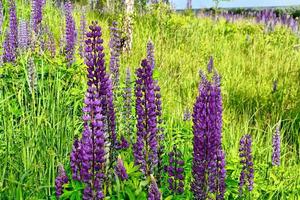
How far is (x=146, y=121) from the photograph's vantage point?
2094 mm

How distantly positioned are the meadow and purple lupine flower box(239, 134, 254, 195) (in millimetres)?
67

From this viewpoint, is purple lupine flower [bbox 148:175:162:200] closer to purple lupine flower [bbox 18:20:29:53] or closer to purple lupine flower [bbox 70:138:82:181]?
purple lupine flower [bbox 70:138:82:181]

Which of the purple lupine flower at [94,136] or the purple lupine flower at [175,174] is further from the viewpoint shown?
the purple lupine flower at [175,174]

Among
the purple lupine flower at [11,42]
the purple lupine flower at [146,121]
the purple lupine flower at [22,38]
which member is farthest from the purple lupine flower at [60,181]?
the purple lupine flower at [11,42]

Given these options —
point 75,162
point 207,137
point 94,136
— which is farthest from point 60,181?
point 207,137

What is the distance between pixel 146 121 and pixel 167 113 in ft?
7.85

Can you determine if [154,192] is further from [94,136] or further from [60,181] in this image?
[60,181]

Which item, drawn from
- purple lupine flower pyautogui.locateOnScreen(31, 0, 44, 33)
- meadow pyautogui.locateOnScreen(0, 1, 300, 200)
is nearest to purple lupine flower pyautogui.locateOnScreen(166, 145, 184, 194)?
meadow pyautogui.locateOnScreen(0, 1, 300, 200)

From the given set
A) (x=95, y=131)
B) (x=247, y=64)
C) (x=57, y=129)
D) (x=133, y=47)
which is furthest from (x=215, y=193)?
(x=133, y=47)

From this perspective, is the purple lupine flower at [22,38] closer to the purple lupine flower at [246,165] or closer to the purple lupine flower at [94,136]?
the purple lupine flower at [246,165]

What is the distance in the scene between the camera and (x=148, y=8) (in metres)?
10.6

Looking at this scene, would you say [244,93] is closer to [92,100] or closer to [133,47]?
[133,47]

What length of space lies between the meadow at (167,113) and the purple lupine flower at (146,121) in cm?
6

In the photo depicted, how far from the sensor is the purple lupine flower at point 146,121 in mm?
2018
